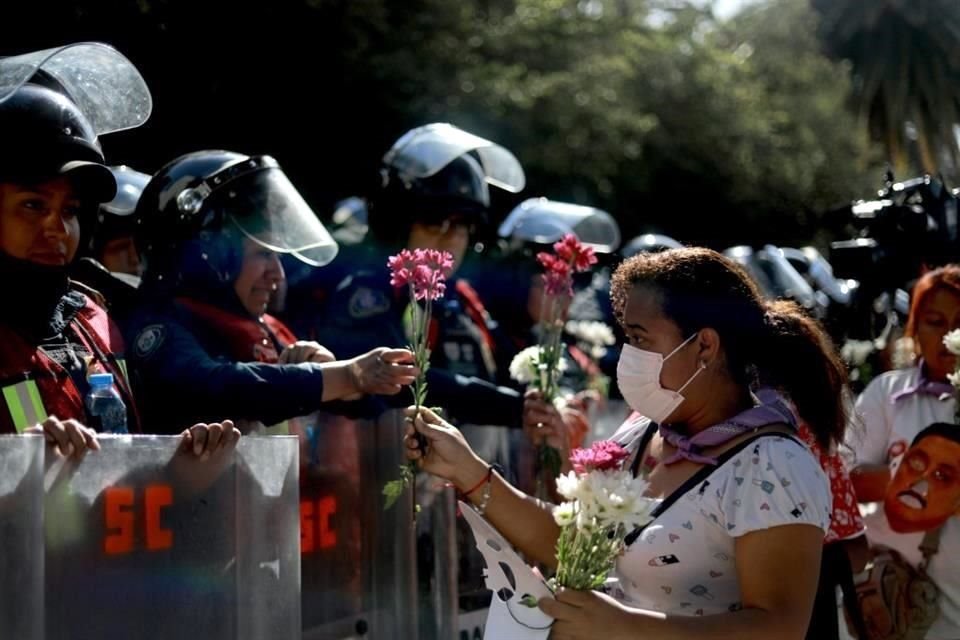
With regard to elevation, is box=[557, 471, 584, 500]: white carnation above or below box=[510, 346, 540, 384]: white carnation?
below

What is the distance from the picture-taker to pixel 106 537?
3.26m

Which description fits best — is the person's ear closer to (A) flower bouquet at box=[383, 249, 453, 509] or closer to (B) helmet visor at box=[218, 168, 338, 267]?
(A) flower bouquet at box=[383, 249, 453, 509]

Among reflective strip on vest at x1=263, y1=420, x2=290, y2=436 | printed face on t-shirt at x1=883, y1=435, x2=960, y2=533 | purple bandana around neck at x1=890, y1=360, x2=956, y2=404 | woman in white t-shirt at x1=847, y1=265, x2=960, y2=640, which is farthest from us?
purple bandana around neck at x1=890, y1=360, x2=956, y2=404

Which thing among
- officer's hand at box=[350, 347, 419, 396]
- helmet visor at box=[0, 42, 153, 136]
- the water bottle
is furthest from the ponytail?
helmet visor at box=[0, 42, 153, 136]

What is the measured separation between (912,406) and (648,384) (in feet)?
7.72

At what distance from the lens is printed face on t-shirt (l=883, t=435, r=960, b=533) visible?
508cm

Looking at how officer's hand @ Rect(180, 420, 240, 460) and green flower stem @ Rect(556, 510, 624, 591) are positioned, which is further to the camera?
officer's hand @ Rect(180, 420, 240, 460)

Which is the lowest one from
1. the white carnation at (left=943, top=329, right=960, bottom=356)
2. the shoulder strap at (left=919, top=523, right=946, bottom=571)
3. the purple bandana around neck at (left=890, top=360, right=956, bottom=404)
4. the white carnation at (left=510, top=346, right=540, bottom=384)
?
the shoulder strap at (left=919, top=523, right=946, bottom=571)

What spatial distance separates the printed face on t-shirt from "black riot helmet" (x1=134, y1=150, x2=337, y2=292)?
2.29m

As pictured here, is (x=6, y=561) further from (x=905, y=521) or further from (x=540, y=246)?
(x=540, y=246)

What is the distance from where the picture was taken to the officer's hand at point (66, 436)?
3.10m

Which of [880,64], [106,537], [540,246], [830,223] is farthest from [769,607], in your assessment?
[880,64]

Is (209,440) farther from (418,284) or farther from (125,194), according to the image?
(125,194)

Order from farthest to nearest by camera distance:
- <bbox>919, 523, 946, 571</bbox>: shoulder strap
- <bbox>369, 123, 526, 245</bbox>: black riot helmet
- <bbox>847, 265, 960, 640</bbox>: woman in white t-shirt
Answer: <bbox>369, 123, 526, 245</bbox>: black riot helmet → <bbox>847, 265, 960, 640</bbox>: woman in white t-shirt → <bbox>919, 523, 946, 571</bbox>: shoulder strap
